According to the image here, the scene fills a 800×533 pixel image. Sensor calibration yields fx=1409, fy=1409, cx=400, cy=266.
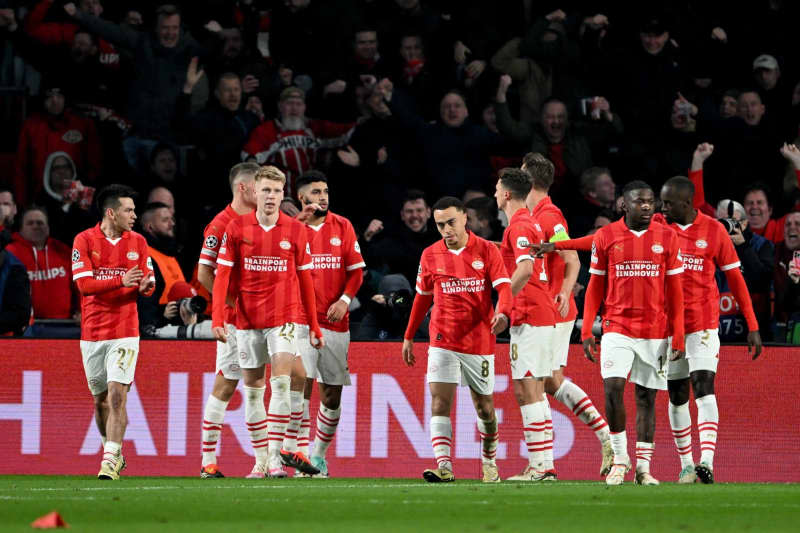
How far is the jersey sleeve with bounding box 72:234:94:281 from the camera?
11352mm

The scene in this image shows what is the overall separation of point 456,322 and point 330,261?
5.06 ft

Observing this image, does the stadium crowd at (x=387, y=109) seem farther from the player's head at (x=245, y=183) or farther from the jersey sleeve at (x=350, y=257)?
the player's head at (x=245, y=183)

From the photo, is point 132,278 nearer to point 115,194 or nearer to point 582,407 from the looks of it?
point 115,194

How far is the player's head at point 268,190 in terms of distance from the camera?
11.1 metres

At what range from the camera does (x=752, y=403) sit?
1237cm

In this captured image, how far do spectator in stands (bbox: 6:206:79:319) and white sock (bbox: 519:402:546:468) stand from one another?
517cm

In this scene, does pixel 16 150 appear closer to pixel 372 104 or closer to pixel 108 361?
pixel 372 104

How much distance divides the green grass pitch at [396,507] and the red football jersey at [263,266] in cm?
137

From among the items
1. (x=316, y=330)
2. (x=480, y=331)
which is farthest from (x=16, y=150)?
(x=480, y=331)

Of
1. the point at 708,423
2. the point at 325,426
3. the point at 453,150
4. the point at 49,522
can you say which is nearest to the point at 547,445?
the point at 708,423

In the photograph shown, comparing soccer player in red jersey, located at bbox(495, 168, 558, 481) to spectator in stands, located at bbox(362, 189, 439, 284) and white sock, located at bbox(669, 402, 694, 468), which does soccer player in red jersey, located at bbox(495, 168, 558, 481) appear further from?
spectator in stands, located at bbox(362, 189, 439, 284)

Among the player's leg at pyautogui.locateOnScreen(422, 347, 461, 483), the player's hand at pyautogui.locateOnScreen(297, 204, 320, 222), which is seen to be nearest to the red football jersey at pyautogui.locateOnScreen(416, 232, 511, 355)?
the player's leg at pyautogui.locateOnScreen(422, 347, 461, 483)

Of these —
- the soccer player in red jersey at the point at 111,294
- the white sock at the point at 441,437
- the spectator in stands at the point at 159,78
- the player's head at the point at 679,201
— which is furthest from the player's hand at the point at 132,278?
the spectator in stands at the point at 159,78

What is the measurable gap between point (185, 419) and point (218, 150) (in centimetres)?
433
